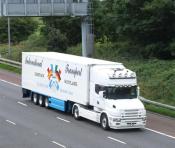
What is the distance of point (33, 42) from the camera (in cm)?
7119

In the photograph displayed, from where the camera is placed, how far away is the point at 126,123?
32875 mm

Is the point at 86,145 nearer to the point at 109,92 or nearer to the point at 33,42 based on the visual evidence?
the point at 109,92

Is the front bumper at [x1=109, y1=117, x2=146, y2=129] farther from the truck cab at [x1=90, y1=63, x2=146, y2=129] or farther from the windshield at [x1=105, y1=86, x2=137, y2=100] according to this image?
the windshield at [x1=105, y1=86, x2=137, y2=100]

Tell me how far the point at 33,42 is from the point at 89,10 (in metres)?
13.0

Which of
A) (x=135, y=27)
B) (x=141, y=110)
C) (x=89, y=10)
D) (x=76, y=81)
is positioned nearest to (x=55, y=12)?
(x=89, y=10)

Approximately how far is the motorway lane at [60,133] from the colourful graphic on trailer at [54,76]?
165cm

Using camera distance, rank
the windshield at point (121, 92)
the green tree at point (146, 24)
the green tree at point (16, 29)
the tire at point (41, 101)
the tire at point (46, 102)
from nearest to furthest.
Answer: the windshield at point (121, 92), the tire at point (46, 102), the tire at point (41, 101), the green tree at point (146, 24), the green tree at point (16, 29)

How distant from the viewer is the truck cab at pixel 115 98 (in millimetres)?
32875

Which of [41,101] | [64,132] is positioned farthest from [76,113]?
[41,101]

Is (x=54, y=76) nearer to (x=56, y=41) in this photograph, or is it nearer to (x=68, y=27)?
(x=56, y=41)

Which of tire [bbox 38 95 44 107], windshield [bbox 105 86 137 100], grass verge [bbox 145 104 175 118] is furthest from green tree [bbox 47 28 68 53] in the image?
windshield [bbox 105 86 137 100]

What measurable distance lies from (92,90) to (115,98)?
1655 millimetres

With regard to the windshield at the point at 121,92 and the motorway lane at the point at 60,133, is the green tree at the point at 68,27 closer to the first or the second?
the motorway lane at the point at 60,133

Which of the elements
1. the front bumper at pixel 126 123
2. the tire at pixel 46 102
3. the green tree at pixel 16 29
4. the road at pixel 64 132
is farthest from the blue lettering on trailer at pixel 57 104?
the green tree at pixel 16 29
